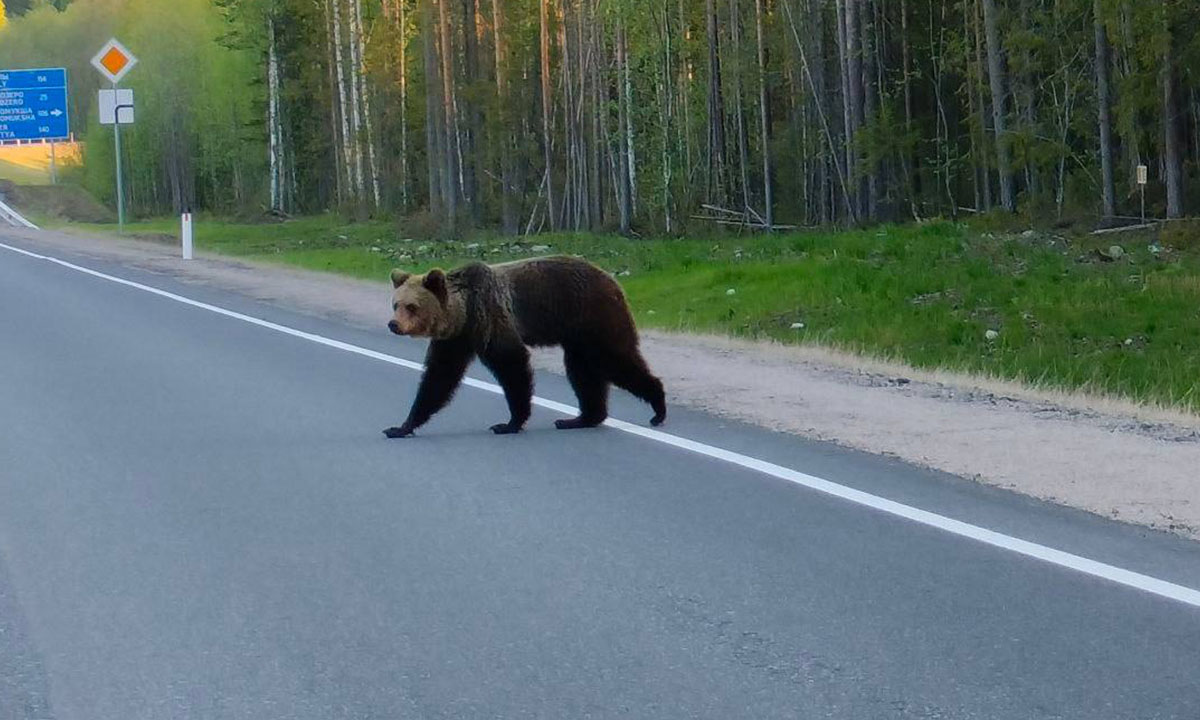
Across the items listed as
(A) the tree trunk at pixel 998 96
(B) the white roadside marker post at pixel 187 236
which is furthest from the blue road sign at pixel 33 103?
(A) the tree trunk at pixel 998 96

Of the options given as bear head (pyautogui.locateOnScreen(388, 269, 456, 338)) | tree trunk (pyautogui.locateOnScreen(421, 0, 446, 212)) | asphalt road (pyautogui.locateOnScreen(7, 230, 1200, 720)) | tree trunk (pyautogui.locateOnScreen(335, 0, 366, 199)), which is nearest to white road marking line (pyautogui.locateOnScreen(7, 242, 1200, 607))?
asphalt road (pyautogui.locateOnScreen(7, 230, 1200, 720))

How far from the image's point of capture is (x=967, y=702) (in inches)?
220

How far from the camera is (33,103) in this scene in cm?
6894

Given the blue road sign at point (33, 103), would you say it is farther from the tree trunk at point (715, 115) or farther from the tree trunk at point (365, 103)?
the tree trunk at point (715, 115)

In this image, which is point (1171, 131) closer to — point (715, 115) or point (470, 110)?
point (715, 115)

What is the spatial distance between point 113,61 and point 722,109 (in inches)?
724

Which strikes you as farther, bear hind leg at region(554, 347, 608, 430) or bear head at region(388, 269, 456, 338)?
bear hind leg at region(554, 347, 608, 430)

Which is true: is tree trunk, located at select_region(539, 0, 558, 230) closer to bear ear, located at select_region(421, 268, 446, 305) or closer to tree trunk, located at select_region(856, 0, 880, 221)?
tree trunk, located at select_region(856, 0, 880, 221)

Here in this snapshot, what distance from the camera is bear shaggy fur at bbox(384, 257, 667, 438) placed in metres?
10.5

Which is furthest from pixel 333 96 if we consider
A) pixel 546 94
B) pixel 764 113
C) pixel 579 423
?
pixel 579 423

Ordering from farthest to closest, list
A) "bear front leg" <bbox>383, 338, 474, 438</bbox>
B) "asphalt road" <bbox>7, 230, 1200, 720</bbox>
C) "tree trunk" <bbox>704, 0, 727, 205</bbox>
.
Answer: "tree trunk" <bbox>704, 0, 727, 205</bbox>
"bear front leg" <bbox>383, 338, 474, 438</bbox>
"asphalt road" <bbox>7, 230, 1200, 720</bbox>

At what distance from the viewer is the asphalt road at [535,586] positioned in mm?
5766

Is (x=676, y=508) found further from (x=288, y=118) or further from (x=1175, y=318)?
(x=288, y=118)

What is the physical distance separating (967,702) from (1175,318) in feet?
57.5
